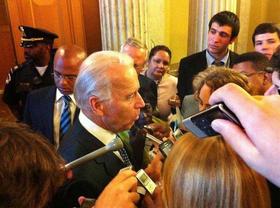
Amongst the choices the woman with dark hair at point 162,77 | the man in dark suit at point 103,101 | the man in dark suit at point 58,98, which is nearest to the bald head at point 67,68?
the man in dark suit at point 58,98

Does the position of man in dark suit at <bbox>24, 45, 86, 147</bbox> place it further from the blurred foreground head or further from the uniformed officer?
the blurred foreground head

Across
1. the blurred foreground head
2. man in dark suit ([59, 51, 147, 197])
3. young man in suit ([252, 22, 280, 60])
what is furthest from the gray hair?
young man in suit ([252, 22, 280, 60])

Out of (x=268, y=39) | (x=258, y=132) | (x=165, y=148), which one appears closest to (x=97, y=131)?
(x=165, y=148)

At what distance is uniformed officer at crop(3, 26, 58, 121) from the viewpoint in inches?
97.3

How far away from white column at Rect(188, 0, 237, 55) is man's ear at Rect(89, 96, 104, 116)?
94.7 inches

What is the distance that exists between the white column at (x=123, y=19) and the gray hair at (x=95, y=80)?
213cm

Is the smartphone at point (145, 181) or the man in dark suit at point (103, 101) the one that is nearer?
the smartphone at point (145, 181)

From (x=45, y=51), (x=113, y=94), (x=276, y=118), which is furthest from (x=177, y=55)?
(x=276, y=118)

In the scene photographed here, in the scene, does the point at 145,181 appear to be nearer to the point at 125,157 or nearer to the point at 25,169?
the point at 125,157

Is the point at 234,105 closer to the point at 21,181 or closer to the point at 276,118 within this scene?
the point at 276,118

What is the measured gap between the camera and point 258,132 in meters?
0.43

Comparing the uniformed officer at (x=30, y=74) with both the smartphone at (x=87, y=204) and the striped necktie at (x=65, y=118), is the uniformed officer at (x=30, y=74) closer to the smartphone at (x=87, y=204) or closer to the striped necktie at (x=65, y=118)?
the striped necktie at (x=65, y=118)

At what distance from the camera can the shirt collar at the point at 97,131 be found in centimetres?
132

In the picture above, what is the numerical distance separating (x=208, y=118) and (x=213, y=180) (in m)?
0.18
